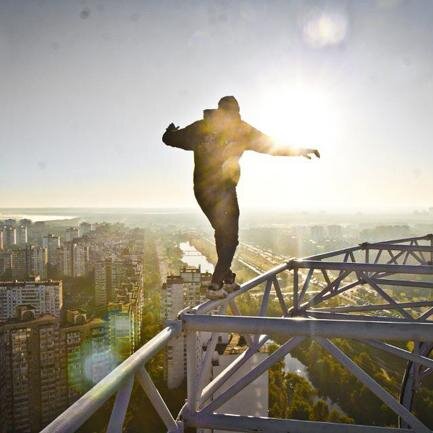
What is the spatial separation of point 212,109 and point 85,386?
1786 centimetres

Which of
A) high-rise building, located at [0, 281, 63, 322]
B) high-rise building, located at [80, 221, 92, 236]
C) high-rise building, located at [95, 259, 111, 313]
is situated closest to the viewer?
high-rise building, located at [0, 281, 63, 322]

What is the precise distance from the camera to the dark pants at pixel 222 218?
8.04ft

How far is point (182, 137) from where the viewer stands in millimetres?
2359

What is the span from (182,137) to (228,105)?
12.6 inches

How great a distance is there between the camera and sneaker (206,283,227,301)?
8.07ft

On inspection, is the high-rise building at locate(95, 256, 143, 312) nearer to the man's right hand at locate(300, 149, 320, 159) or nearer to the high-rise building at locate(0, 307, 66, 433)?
the high-rise building at locate(0, 307, 66, 433)

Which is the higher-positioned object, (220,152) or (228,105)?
(228,105)

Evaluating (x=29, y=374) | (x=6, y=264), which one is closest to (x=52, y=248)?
(x=6, y=264)

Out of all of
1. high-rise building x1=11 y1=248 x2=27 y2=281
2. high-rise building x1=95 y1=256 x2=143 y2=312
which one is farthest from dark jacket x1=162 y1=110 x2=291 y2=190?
high-rise building x1=11 y1=248 x2=27 y2=281

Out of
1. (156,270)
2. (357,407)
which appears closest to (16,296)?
(357,407)

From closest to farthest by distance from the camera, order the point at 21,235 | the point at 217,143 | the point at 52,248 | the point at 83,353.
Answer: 1. the point at 217,143
2. the point at 83,353
3. the point at 52,248
4. the point at 21,235

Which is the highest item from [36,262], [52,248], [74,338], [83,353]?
[52,248]

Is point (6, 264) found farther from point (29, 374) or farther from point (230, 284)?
point (230, 284)

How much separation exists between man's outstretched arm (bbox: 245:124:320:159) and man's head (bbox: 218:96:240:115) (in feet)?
0.39
